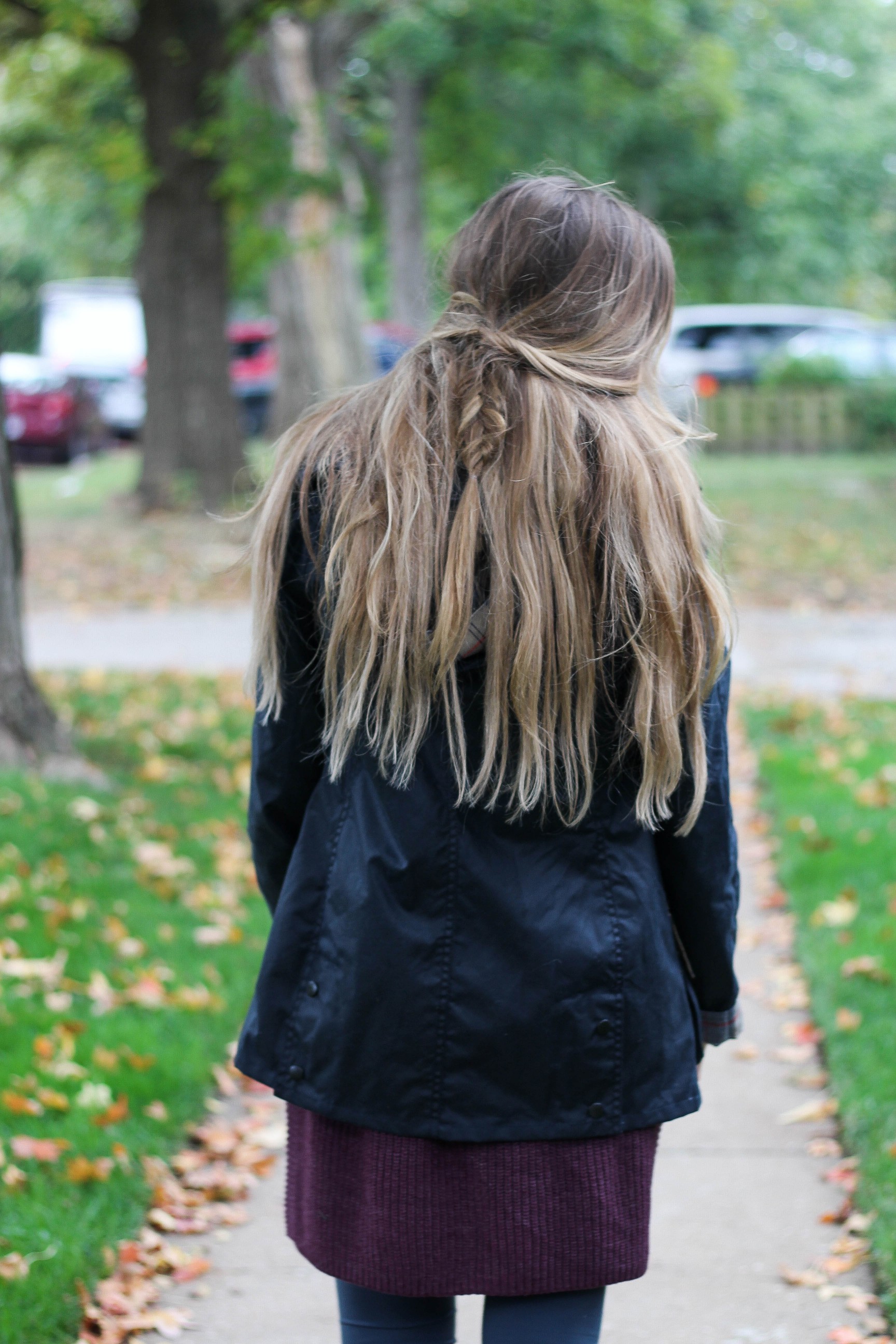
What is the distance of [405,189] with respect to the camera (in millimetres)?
22219

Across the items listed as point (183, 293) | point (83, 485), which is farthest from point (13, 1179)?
point (83, 485)

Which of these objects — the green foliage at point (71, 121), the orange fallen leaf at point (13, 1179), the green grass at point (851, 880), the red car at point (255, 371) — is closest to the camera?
the orange fallen leaf at point (13, 1179)

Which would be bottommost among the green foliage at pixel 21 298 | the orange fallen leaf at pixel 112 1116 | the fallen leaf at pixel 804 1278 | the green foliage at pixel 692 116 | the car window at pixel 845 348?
the fallen leaf at pixel 804 1278

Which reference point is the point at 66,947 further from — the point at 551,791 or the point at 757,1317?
the point at 551,791

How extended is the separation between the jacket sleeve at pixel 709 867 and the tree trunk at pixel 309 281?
14120 millimetres

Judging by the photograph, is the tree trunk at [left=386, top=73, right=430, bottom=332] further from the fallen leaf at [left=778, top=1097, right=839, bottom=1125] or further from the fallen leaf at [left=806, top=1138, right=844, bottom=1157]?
the fallen leaf at [left=806, top=1138, right=844, bottom=1157]

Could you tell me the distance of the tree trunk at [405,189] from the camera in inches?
866

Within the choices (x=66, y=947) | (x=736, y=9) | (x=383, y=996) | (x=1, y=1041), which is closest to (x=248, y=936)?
(x=66, y=947)

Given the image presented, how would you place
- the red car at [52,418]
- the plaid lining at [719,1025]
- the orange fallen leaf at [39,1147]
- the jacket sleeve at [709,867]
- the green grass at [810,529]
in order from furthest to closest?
the red car at [52,418] → the green grass at [810,529] → the orange fallen leaf at [39,1147] → the plaid lining at [719,1025] → the jacket sleeve at [709,867]

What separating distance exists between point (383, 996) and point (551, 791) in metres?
0.32

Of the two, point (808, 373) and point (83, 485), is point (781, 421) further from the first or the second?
point (83, 485)

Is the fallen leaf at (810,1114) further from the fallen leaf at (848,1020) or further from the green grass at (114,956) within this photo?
the green grass at (114,956)

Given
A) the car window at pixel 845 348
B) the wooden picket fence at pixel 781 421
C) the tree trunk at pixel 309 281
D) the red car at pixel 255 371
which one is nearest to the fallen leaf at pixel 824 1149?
the tree trunk at pixel 309 281

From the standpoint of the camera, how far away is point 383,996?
1.67m
